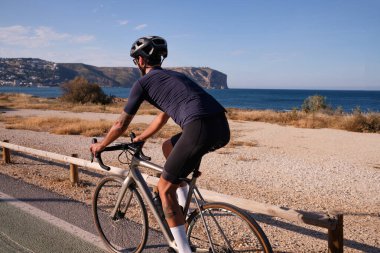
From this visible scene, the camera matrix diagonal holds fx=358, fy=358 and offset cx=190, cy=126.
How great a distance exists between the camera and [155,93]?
2918 mm

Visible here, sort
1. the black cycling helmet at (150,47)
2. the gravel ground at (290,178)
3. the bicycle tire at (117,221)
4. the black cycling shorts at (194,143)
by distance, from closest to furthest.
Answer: the black cycling shorts at (194,143) < the black cycling helmet at (150,47) < the bicycle tire at (117,221) < the gravel ground at (290,178)

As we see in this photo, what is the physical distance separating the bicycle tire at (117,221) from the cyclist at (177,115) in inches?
30.6

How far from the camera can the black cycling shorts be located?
9.05ft

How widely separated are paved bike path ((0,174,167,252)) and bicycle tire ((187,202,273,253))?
908 mm

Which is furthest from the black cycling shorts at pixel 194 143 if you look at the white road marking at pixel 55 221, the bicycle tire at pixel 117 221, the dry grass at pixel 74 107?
the dry grass at pixel 74 107

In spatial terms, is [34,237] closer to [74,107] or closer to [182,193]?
[182,193]

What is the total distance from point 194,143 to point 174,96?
419mm

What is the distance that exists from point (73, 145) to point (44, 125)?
814 cm

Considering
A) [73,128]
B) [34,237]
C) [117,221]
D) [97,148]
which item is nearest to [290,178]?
[117,221]

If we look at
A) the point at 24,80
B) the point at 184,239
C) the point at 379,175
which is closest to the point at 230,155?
the point at 379,175

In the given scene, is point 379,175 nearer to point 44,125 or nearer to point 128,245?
point 128,245

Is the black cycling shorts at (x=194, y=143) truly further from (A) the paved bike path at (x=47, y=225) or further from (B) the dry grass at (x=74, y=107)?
(B) the dry grass at (x=74, y=107)

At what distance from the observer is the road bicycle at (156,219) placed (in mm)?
2914

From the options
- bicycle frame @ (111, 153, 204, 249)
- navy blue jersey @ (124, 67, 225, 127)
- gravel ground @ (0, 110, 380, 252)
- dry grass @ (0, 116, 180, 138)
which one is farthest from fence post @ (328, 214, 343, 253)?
dry grass @ (0, 116, 180, 138)
